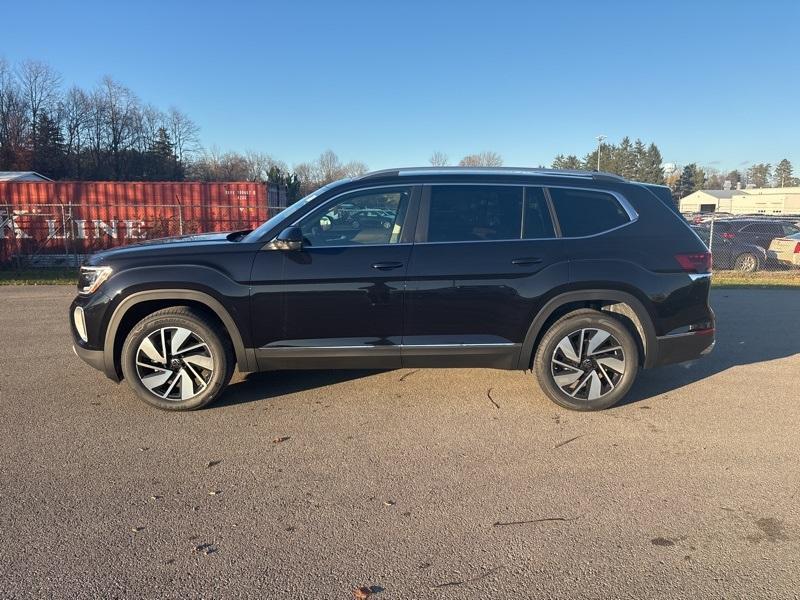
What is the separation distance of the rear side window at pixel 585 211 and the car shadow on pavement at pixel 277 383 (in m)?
2.26

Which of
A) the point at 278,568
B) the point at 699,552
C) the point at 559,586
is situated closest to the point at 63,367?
the point at 278,568

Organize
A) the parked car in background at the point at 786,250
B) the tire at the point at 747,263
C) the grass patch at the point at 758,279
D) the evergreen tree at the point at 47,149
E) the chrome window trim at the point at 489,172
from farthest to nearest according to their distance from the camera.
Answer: the evergreen tree at the point at 47,149, the tire at the point at 747,263, the parked car in background at the point at 786,250, the grass patch at the point at 758,279, the chrome window trim at the point at 489,172

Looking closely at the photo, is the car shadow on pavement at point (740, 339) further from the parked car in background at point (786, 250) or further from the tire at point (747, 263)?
the tire at point (747, 263)

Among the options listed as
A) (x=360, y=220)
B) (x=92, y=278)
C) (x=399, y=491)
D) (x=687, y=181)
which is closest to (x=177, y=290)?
(x=92, y=278)

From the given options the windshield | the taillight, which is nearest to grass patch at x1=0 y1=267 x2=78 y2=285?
the windshield

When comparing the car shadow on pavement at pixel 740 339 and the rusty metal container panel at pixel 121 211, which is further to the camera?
the rusty metal container panel at pixel 121 211

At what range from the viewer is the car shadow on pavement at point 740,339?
513 cm

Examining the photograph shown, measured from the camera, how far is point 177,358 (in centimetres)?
424

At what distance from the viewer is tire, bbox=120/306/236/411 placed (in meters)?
4.18

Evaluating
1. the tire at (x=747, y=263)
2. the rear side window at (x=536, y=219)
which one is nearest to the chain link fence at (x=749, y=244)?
the tire at (x=747, y=263)

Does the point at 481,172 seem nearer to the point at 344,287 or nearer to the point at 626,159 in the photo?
the point at 344,287

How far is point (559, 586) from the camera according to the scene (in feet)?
7.87

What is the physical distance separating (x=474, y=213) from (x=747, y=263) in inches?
517

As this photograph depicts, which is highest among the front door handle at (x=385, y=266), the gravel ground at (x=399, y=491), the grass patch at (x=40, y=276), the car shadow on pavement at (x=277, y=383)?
the front door handle at (x=385, y=266)
